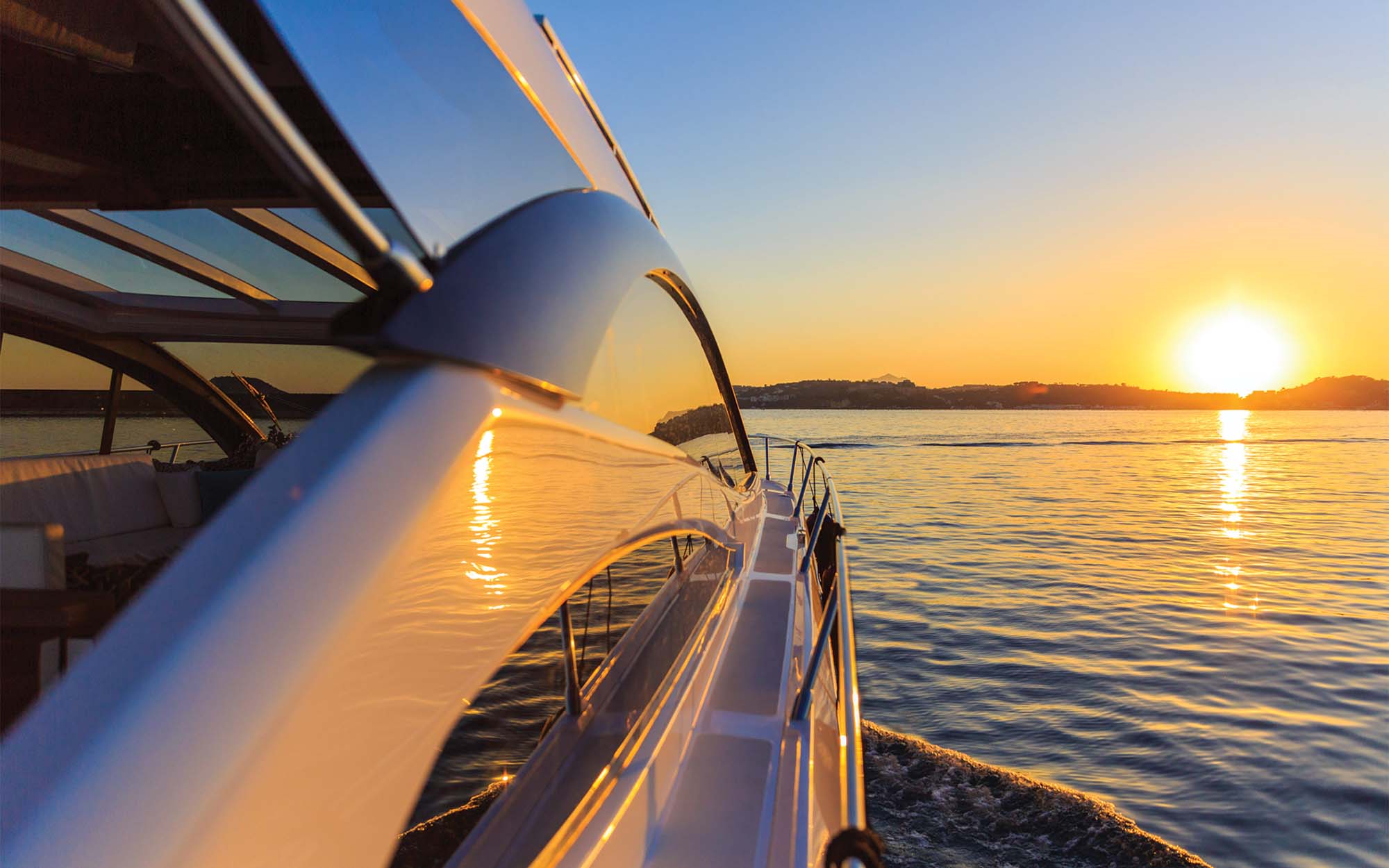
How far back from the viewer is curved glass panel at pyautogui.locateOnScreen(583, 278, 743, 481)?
183 cm

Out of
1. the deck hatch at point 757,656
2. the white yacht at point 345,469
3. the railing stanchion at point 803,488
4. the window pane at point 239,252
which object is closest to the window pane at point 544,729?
the white yacht at point 345,469

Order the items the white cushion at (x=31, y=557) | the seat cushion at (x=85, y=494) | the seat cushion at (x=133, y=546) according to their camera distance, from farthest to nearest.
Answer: the seat cushion at (x=85, y=494) → the seat cushion at (x=133, y=546) → the white cushion at (x=31, y=557)

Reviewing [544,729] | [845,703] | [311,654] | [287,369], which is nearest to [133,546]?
[287,369]

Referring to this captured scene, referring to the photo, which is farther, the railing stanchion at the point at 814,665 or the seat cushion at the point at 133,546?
the railing stanchion at the point at 814,665

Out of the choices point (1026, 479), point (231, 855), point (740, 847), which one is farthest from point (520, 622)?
point (1026, 479)

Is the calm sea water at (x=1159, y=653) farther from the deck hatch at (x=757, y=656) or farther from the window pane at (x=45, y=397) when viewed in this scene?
the window pane at (x=45, y=397)

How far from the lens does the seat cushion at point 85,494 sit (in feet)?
7.28

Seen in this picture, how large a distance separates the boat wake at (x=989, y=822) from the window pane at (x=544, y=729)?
2.43 metres

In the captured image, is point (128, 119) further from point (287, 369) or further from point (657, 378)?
point (657, 378)

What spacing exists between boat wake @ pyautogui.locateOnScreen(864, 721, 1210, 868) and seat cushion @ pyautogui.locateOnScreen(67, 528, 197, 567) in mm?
3857

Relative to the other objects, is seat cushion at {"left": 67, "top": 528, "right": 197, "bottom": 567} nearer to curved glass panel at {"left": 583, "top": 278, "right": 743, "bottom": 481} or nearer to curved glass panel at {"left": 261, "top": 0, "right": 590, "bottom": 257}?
curved glass panel at {"left": 583, "top": 278, "right": 743, "bottom": 481}

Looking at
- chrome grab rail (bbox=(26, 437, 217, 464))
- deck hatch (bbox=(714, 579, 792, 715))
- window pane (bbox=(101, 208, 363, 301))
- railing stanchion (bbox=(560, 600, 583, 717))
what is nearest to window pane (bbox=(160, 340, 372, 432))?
window pane (bbox=(101, 208, 363, 301))

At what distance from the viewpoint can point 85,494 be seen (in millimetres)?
2744

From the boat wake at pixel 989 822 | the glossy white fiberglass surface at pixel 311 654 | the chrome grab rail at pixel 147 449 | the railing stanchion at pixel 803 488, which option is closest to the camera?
the glossy white fiberglass surface at pixel 311 654
